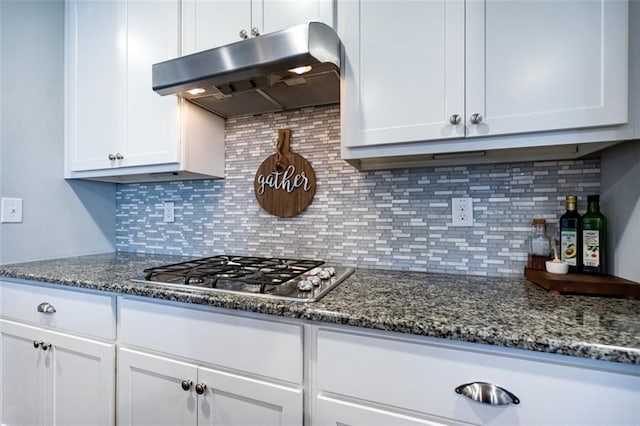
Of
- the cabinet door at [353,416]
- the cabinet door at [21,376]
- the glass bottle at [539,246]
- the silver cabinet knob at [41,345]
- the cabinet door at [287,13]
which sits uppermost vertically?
the cabinet door at [287,13]

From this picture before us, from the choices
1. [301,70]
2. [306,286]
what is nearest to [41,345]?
[306,286]

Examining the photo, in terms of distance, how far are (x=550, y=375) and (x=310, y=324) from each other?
0.55 metres

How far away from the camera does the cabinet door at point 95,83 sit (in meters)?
1.58

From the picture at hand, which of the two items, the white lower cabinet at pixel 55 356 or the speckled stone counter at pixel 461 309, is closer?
the speckled stone counter at pixel 461 309

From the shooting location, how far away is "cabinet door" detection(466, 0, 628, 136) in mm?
869

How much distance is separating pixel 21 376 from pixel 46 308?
1.25 feet

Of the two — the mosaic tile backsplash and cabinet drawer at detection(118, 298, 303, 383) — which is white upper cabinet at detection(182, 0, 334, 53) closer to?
the mosaic tile backsplash

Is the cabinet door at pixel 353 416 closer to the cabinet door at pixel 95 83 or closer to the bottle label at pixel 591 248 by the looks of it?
the bottle label at pixel 591 248

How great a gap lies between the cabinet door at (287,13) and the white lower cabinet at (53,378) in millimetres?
1410

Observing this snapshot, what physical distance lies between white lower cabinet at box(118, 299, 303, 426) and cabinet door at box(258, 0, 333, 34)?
44.8 inches

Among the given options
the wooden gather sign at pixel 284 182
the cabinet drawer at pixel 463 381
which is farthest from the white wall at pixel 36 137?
the cabinet drawer at pixel 463 381

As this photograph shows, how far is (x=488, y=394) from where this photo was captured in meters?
0.67

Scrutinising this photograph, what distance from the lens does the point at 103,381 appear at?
3.71 ft

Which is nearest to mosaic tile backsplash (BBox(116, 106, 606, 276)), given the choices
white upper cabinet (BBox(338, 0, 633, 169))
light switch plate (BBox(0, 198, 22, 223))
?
white upper cabinet (BBox(338, 0, 633, 169))
